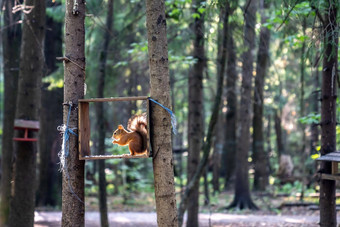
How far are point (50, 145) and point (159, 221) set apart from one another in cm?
1275

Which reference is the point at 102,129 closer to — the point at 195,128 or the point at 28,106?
the point at 195,128

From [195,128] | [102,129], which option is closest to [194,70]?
[195,128]

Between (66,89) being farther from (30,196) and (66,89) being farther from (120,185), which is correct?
(120,185)

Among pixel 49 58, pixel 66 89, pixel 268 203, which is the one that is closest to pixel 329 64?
pixel 66 89

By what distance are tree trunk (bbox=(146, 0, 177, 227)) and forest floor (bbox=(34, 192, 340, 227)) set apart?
16.9 ft

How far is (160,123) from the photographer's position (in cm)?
434

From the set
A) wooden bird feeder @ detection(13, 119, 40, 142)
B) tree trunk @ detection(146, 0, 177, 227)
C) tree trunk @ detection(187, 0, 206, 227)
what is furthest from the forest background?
tree trunk @ detection(146, 0, 177, 227)

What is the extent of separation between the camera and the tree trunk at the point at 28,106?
24.9 feet

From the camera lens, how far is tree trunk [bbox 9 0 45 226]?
7.59 metres

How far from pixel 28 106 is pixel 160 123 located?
14.4ft

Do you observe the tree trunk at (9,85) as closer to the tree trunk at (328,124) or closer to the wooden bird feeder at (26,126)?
the wooden bird feeder at (26,126)

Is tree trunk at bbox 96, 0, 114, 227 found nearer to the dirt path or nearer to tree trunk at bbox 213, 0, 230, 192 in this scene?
the dirt path

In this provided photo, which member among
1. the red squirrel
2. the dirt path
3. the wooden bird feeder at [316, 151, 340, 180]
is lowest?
the dirt path

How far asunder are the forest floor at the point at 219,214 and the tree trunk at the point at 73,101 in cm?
518
